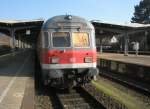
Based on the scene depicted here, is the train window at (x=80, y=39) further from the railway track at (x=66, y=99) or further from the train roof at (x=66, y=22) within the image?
the railway track at (x=66, y=99)

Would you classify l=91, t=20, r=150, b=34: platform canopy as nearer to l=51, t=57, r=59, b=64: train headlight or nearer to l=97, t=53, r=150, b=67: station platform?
l=97, t=53, r=150, b=67: station platform

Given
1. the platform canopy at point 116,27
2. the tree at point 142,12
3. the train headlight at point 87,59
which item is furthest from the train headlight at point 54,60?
the tree at point 142,12

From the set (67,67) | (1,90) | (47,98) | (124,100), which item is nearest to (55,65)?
(67,67)

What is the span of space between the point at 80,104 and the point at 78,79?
2.75 m

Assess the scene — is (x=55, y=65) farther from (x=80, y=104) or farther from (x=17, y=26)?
(x=17, y=26)

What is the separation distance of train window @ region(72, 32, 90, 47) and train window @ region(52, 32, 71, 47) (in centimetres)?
26

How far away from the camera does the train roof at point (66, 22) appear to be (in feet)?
51.3

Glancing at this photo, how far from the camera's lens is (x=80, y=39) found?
52.2ft

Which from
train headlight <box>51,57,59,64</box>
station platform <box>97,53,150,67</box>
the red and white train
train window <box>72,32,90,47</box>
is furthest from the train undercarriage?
station platform <box>97,53,150,67</box>

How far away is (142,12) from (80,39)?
84.2m

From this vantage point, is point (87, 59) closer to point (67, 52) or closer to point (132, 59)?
point (67, 52)

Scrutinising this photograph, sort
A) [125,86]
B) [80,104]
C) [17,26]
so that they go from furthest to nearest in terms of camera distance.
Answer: [17,26] < [125,86] < [80,104]

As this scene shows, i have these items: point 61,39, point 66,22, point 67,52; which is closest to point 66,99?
point 67,52

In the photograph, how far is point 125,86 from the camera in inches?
698
